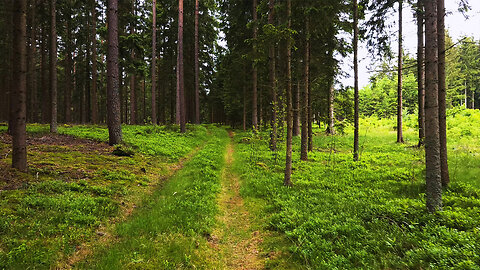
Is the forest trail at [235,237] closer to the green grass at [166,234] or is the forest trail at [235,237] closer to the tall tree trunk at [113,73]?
the green grass at [166,234]

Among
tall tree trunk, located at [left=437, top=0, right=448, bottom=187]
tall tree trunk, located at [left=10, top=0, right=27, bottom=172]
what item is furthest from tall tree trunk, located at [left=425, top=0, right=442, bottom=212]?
tall tree trunk, located at [left=10, top=0, right=27, bottom=172]

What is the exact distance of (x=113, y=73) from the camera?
12703 millimetres

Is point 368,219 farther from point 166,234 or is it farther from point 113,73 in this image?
point 113,73

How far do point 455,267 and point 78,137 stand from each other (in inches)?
742

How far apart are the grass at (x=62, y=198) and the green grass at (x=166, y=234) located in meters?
0.60

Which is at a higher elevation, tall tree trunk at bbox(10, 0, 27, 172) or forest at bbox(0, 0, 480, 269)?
Answer: tall tree trunk at bbox(10, 0, 27, 172)

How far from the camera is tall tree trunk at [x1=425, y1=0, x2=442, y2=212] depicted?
526 cm

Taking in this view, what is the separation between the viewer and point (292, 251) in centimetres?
460

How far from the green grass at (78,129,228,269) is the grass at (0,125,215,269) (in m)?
0.60

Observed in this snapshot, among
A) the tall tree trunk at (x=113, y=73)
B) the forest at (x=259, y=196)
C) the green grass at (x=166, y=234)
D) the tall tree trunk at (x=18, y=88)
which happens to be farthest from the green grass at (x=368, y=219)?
the tall tree trunk at (x=113, y=73)

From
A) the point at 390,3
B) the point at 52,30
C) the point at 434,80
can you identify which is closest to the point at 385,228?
the point at 434,80

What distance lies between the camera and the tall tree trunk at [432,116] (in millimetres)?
5258

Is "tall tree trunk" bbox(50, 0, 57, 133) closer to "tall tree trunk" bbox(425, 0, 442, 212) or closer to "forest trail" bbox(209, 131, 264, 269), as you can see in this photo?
"forest trail" bbox(209, 131, 264, 269)

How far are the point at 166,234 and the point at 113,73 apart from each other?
11.0 metres
